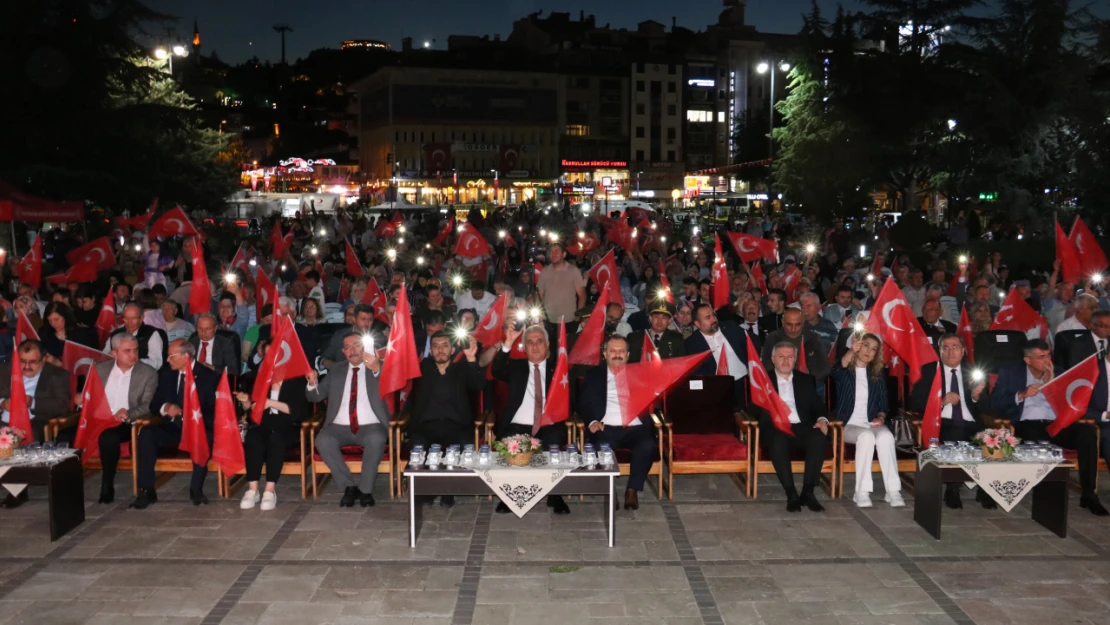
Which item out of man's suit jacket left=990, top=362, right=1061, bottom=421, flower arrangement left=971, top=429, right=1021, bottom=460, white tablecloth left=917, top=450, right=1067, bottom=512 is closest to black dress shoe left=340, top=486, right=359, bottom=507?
white tablecloth left=917, top=450, right=1067, bottom=512

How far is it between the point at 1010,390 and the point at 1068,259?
16.2 feet

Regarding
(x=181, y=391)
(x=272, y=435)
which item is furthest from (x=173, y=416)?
(x=272, y=435)

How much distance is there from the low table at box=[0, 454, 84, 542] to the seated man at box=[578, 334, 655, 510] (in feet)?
13.5

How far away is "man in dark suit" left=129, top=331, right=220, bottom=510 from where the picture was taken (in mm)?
8531

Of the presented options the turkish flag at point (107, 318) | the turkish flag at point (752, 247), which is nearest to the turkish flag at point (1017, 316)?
the turkish flag at point (752, 247)

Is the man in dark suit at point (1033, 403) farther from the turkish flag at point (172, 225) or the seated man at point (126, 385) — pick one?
the turkish flag at point (172, 225)

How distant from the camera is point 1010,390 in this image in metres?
9.17

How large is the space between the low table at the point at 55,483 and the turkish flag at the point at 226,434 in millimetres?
1087

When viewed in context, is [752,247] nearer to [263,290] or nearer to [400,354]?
[263,290]

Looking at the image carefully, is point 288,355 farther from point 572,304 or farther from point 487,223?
point 487,223

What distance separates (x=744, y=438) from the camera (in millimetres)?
9102

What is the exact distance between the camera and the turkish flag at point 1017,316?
11055mm

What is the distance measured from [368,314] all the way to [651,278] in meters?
7.17

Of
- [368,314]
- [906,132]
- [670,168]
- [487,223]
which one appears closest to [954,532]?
[368,314]
